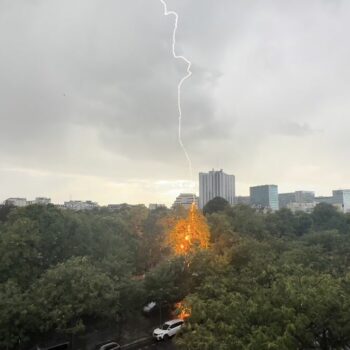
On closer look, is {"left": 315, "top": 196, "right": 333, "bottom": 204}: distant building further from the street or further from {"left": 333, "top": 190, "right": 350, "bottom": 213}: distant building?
the street

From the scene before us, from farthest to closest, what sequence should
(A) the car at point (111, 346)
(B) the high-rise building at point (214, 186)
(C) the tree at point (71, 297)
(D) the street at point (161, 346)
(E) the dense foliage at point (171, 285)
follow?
(B) the high-rise building at point (214, 186) < (D) the street at point (161, 346) < (A) the car at point (111, 346) < (C) the tree at point (71, 297) < (E) the dense foliage at point (171, 285)

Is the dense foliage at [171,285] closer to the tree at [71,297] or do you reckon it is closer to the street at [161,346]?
the tree at [71,297]

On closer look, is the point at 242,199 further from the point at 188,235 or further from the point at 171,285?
the point at 171,285


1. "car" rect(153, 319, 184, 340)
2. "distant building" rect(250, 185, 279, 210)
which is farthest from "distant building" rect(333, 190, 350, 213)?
"car" rect(153, 319, 184, 340)

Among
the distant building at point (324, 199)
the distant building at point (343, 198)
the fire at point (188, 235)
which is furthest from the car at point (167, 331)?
the distant building at point (324, 199)

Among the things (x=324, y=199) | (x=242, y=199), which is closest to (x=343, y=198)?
(x=324, y=199)

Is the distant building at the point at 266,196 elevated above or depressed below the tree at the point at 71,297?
above
